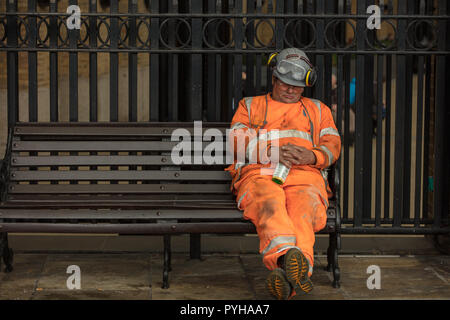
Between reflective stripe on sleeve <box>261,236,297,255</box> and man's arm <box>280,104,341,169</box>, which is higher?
man's arm <box>280,104,341,169</box>

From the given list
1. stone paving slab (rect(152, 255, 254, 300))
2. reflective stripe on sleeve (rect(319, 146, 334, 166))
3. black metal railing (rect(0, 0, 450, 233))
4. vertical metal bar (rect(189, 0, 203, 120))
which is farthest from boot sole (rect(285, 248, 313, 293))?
vertical metal bar (rect(189, 0, 203, 120))

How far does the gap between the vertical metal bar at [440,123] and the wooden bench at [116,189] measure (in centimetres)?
109

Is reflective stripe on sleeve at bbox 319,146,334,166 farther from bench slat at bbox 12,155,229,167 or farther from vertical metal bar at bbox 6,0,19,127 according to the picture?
vertical metal bar at bbox 6,0,19,127

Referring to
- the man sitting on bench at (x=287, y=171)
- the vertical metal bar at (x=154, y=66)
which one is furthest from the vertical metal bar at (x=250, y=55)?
the vertical metal bar at (x=154, y=66)

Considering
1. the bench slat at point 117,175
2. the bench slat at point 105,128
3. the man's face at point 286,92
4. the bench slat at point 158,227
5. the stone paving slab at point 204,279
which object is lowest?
the stone paving slab at point 204,279

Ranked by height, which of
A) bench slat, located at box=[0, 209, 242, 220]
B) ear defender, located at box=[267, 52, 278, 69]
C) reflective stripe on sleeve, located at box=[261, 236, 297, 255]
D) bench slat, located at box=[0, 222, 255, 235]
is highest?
ear defender, located at box=[267, 52, 278, 69]

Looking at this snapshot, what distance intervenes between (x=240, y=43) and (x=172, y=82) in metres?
0.61

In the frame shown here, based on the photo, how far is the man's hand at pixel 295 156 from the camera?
474cm

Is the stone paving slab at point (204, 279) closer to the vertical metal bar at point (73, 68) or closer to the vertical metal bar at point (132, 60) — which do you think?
the vertical metal bar at point (132, 60)

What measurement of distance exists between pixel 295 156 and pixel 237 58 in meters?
1.11

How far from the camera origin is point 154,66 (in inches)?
215

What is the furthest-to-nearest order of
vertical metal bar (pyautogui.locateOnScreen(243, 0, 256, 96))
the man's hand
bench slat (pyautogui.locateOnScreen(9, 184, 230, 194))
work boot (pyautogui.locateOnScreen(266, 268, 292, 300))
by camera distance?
1. vertical metal bar (pyautogui.locateOnScreen(243, 0, 256, 96))
2. bench slat (pyautogui.locateOnScreen(9, 184, 230, 194))
3. the man's hand
4. work boot (pyautogui.locateOnScreen(266, 268, 292, 300))

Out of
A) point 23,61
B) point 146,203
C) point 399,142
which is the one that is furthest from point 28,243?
point 23,61

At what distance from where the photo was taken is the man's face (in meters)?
4.95
